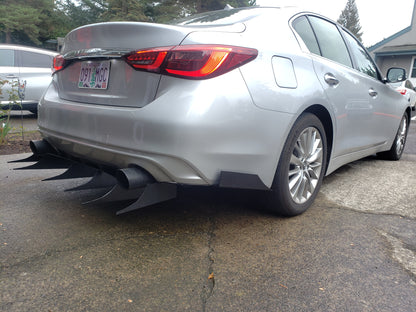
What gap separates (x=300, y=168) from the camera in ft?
Answer: 8.46

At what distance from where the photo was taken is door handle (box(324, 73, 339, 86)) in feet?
8.93

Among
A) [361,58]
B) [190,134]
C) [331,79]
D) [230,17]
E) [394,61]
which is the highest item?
[394,61]

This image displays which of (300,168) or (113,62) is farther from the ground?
(113,62)

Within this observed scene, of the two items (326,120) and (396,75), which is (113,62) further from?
(396,75)

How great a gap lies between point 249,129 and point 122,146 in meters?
0.73

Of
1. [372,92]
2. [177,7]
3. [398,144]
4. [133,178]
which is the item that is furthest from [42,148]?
[177,7]

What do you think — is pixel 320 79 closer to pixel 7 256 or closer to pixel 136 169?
pixel 136 169

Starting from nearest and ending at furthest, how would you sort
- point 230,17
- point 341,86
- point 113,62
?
point 113,62 < point 230,17 < point 341,86

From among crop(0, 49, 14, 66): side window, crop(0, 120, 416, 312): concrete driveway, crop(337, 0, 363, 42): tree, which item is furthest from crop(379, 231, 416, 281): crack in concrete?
crop(337, 0, 363, 42): tree

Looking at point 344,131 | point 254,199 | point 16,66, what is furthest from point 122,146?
point 16,66

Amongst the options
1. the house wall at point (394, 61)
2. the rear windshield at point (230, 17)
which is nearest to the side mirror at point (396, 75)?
the rear windshield at point (230, 17)

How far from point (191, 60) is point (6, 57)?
287 inches

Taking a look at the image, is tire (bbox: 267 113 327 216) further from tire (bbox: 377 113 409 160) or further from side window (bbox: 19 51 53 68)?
side window (bbox: 19 51 53 68)

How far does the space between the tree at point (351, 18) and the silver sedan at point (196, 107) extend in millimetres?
61282
